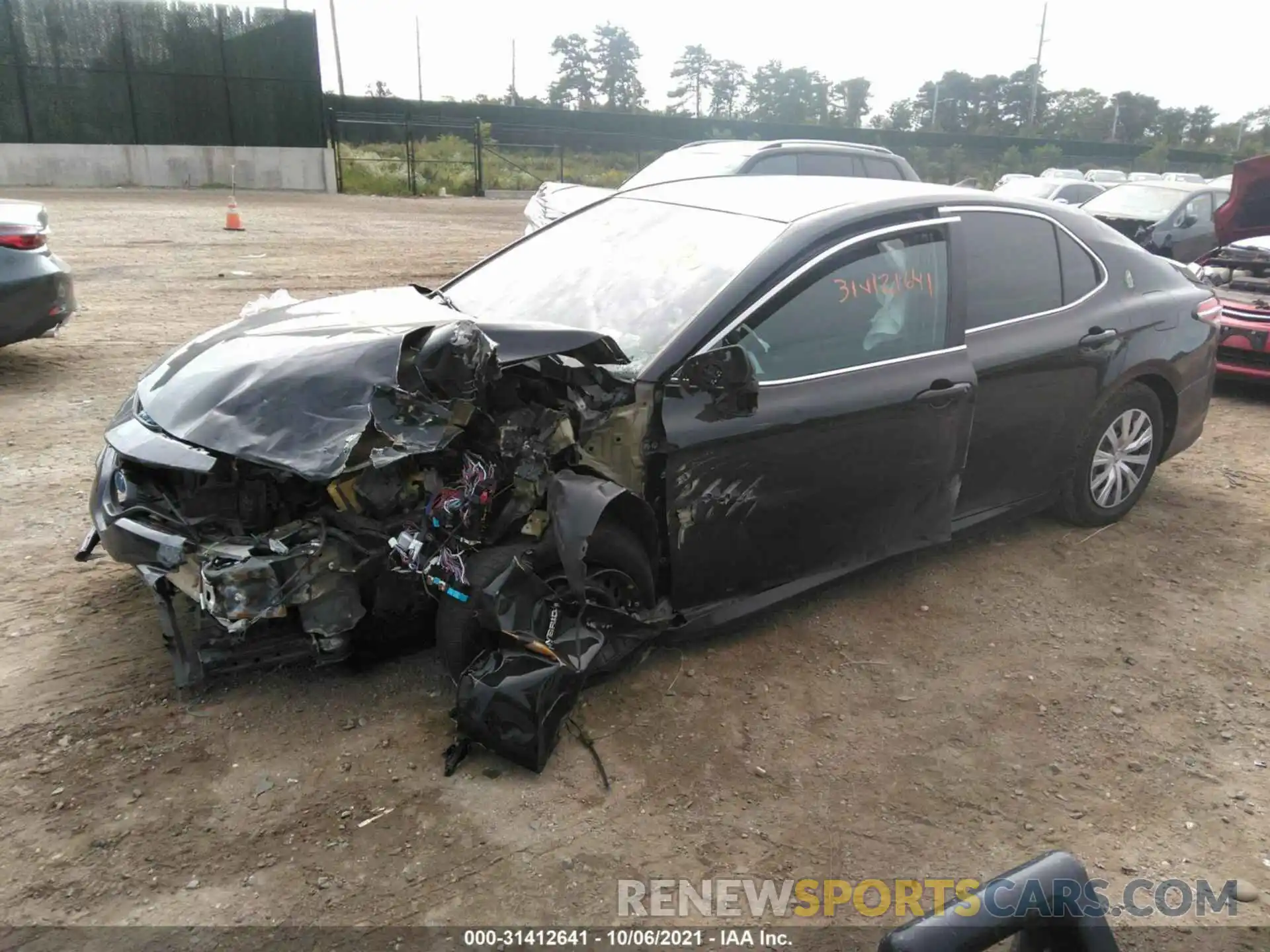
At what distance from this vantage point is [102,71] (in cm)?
2419

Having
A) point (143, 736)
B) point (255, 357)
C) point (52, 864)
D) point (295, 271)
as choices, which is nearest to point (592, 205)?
point (255, 357)

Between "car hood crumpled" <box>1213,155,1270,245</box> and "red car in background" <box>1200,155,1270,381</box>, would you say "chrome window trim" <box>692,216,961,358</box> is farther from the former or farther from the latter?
"car hood crumpled" <box>1213,155,1270,245</box>

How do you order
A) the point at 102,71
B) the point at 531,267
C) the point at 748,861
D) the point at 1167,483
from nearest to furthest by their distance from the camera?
the point at 748,861 < the point at 531,267 < the point at 1167,483 < the point at 102,71

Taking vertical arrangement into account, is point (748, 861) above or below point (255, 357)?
below

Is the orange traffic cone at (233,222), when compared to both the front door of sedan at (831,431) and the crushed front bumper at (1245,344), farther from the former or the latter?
the front door of sedan at (831,431)

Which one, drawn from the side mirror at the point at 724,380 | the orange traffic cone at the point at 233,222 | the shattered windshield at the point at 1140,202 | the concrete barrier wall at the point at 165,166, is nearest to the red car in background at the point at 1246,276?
the shattered windshield at the point at 1140,202

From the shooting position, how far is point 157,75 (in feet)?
81.0

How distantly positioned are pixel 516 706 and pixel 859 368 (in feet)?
6.15

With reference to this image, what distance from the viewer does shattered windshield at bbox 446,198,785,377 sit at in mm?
3527


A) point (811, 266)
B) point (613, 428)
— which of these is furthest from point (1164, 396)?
point (613, 428)

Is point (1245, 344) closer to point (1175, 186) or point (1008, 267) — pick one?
point (1008, 267)

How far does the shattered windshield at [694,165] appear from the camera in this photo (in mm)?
9406

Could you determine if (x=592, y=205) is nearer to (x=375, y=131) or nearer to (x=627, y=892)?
(x=627, y=892)

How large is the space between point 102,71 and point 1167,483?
89.5 feet
